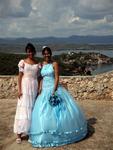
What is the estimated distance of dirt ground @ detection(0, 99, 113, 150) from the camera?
5895 mm

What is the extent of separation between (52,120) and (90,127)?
1373mm

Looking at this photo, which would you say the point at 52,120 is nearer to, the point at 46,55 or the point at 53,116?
the point at 53,116

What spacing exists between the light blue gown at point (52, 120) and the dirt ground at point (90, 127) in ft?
0.45

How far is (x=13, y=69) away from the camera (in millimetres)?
24672

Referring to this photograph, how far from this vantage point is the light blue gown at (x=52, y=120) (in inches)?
228

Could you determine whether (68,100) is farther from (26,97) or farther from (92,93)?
(92,93)

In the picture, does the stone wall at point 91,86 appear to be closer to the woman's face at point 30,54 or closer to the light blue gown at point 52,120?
the light blue gown at point 52,120

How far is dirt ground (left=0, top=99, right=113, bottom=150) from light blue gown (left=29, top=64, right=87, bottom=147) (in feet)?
0.45

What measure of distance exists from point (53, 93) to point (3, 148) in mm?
1168

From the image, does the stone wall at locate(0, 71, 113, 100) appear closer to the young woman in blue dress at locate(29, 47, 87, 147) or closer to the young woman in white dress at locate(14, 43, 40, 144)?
the young woman in blue dress at locate(29, 47, 87, 147)

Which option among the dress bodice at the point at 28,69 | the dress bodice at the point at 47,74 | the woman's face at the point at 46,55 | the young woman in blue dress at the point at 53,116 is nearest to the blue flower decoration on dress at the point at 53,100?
the young woman in blue dress at the point at 53,116

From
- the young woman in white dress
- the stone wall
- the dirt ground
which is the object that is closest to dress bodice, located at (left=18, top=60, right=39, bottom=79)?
the young woman in white dress

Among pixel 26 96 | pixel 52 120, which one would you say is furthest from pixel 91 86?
pixel 52 120

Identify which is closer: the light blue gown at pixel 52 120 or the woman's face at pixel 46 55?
the light blue gown at pixel 52 120
